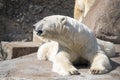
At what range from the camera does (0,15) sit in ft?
39.6

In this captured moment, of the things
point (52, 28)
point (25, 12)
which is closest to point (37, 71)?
point (52, 28)

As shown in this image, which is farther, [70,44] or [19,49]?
[19,49]

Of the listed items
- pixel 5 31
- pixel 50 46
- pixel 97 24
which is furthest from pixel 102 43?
pixel 5 31

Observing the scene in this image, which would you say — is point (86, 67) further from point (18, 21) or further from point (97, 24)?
point (18, 21)

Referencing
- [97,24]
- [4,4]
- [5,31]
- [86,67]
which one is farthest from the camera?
[4,4]

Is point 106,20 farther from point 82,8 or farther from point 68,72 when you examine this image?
point 68,72

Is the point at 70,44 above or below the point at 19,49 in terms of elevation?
above

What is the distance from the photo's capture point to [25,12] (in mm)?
12297

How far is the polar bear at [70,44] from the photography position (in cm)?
389

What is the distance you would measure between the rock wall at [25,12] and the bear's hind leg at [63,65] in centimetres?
732

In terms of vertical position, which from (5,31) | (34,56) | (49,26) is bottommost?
(5,31)

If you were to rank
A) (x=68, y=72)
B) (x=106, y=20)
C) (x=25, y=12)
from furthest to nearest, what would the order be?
(x=25, y=12) → (x=106, y=20) → (x=68, y=72)

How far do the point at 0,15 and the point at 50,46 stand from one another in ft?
24.4

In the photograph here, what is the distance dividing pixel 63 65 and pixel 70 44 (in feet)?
0.94
